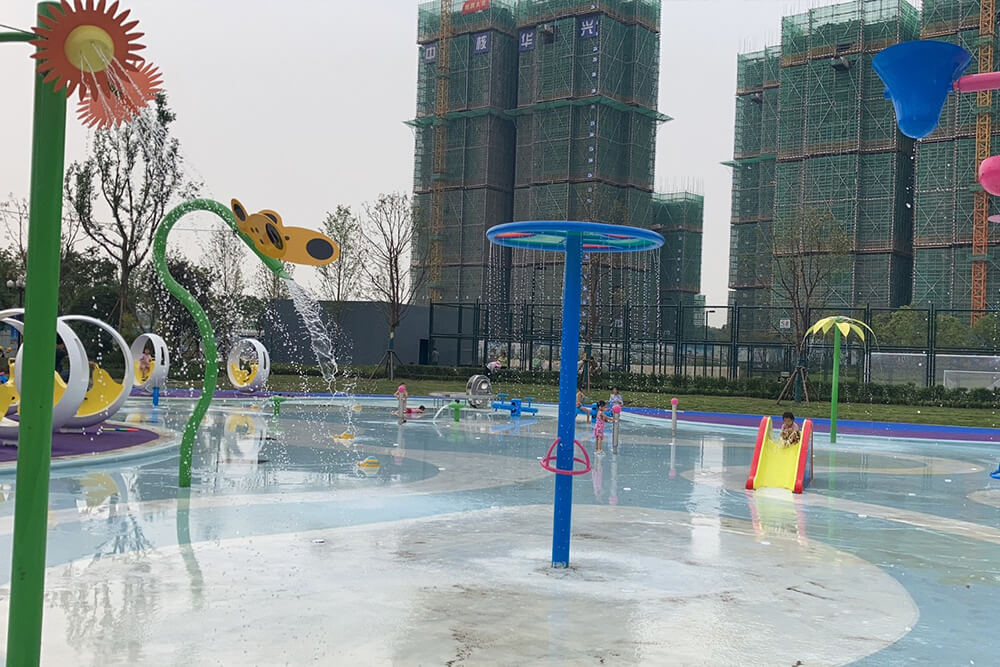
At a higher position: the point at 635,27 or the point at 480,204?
the point at 635,27

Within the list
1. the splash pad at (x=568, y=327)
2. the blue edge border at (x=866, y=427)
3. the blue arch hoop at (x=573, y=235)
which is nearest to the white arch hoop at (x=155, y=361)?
the blue edge border at (x=866, y=427)

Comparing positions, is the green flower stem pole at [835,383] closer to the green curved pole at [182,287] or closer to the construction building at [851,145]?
the green curved pole at [182,287]

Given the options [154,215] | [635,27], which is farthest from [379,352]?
[635,27]

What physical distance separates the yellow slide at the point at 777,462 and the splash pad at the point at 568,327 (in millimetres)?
6078

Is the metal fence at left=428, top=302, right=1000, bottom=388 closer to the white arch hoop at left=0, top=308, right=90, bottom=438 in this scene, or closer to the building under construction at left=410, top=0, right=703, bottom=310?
the building under construction at left=410, top=0, right=703, bottom=310

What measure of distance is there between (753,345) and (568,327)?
3681 centimetres

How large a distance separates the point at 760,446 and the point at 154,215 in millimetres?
28751

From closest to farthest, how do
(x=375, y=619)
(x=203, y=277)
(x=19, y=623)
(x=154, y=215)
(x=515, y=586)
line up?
(x=19, y=623) → (x=375, y=619) → (x=515, y=586) → (x=154, y=215) → (x=203, y=277)

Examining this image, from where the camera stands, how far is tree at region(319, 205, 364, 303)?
46.0 metres

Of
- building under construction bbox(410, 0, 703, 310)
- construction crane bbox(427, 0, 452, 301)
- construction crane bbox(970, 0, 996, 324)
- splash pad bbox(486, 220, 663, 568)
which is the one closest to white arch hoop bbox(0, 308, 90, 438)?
splash pad bbox(486, 220, 663, 568)

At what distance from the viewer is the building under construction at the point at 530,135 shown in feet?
206

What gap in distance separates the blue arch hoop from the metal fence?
79.6 feet

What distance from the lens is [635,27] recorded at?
63688 mm

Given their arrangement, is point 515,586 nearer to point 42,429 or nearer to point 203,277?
point 42,429
